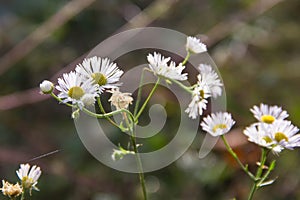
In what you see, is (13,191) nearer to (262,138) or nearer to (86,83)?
(86,83)

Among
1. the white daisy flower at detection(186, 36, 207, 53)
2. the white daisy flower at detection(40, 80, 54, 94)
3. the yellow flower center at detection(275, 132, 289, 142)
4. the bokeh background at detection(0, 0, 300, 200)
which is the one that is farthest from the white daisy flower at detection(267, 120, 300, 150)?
the bokeh background at detection(0, 0, 300, 200)

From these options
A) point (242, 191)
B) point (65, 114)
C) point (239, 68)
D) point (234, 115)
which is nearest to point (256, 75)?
point (239, 68)

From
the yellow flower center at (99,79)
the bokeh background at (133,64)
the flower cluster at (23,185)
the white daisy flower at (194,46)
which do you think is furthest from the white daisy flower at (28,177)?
→ the bokeh background at (133,64)

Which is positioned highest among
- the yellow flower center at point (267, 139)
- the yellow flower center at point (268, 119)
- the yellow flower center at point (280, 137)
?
the yellow flower center at point (268, 119)

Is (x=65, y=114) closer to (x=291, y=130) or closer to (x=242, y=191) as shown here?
(x=242, y=191)

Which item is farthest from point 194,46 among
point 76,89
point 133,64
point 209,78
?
point 133,64

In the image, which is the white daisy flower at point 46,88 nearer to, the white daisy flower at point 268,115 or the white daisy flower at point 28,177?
the white daisy flower at point 28,177
